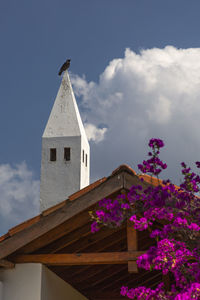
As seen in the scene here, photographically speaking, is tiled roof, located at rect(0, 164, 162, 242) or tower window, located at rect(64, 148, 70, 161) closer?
tiled roof, located at rect(0, 164, 162, 242)

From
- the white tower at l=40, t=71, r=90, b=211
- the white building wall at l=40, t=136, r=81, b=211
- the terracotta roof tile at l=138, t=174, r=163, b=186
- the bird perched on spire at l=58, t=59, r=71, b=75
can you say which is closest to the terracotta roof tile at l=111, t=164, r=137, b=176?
the terracotta roof tile at l=138, t=174, r=163, b=186

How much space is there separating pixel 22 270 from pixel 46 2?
431 inches

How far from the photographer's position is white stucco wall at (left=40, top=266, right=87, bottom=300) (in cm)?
693

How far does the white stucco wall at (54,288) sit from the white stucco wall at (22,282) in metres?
0.10

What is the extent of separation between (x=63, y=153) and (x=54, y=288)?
12511mm

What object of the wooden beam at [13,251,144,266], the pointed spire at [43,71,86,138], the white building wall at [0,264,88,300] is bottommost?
the white building wall at [0,264,88,300]

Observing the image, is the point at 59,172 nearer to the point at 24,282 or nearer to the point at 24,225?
the point at 24,282

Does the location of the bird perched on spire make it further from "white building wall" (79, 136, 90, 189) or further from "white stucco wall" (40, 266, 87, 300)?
"white stucco wall" (40, 266, 87, 300)

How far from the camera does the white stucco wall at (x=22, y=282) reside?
22.2 ft

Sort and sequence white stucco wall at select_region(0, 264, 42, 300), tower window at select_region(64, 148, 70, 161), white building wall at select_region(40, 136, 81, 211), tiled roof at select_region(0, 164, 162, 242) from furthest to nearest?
tower window at select_region(64, 148, 70, 161), white building wall at select_region(40, 136, 81, 211), white stucco wall at select_region(0, 264, 42, 300), tiled roof at select_region(0, 164, 162, 242)

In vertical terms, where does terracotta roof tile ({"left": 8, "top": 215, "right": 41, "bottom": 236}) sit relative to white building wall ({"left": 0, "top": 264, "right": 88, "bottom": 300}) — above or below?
above

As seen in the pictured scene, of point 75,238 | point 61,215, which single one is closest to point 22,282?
point 75,238

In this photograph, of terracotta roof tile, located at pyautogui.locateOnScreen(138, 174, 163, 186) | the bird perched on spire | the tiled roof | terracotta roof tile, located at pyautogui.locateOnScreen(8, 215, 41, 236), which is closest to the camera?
terracotta roof tile, located at pyautogui.locateOnScreen(138, 174, 163, 186)

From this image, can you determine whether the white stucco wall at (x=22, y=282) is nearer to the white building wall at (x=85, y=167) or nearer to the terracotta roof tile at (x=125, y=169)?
the terracotta roof tile at (x=125, y=169)
